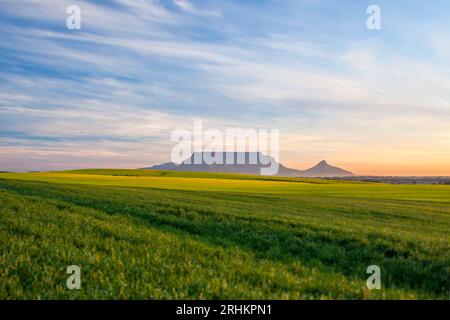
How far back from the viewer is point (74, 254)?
33.2 feet

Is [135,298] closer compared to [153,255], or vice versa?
[135,298]

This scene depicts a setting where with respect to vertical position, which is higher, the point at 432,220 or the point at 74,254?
the point at 74,254

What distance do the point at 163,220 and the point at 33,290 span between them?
10828 millimetres

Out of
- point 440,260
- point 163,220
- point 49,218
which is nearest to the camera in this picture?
point 440,260

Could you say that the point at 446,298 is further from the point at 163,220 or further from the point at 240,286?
the point at 163,220
